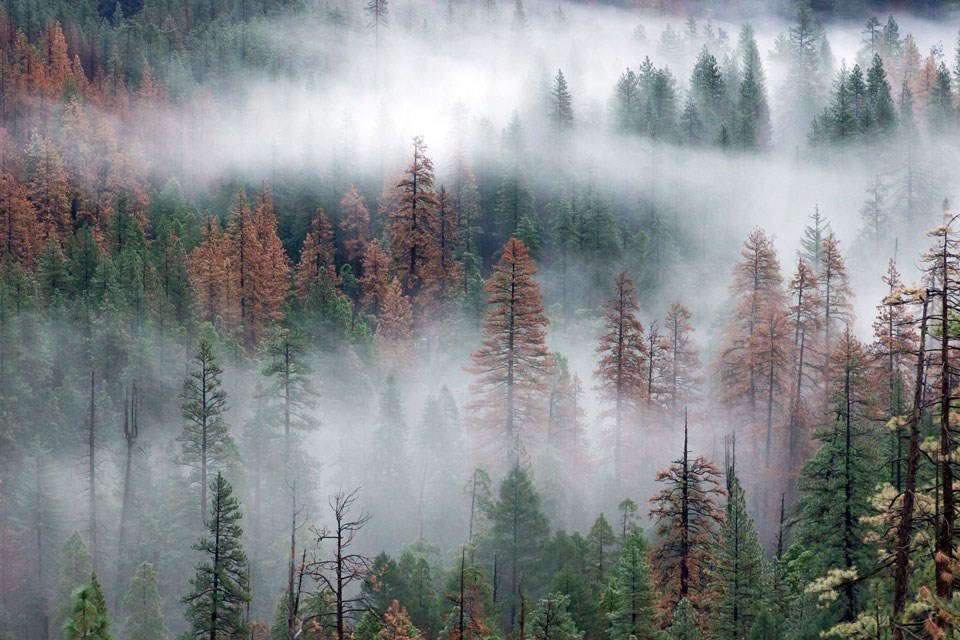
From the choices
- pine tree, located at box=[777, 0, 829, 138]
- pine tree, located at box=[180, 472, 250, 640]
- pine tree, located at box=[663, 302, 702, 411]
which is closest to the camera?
pine tree, located at box=[180, 472, 250, 640]

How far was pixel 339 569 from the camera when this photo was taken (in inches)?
992

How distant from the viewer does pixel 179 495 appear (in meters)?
51.4

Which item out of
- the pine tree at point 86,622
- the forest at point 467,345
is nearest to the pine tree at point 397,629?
the forest at point 467,345

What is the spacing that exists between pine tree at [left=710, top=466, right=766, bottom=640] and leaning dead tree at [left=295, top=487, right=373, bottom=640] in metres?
11.6

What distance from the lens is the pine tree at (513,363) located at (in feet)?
178

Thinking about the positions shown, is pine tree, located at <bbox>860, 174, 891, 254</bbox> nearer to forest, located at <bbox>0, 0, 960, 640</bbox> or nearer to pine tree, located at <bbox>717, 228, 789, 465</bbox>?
forest, located at <bbox>0, 0, 960, 640</bbox>

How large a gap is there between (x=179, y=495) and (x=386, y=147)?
65386 mm

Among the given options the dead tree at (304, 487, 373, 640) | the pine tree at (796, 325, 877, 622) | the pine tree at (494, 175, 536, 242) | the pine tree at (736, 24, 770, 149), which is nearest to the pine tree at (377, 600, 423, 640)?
the dead tree at (304, 487, 373, 640)

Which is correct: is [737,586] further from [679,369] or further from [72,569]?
[72,569]

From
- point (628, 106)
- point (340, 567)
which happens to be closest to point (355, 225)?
point (628, 106)

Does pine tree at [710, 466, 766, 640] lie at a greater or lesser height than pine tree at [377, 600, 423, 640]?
greater

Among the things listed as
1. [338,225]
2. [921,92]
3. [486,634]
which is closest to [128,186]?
[338,225]

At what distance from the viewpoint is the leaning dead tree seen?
2458cm

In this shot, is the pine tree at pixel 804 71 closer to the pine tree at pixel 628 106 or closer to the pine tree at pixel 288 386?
the pine tree at pixel 628 106
